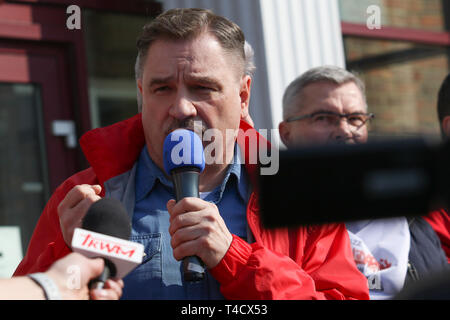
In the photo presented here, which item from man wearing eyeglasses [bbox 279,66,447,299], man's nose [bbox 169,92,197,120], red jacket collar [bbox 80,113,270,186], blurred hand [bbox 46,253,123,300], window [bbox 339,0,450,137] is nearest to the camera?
blurred hand [bbox 46,253,123,300]

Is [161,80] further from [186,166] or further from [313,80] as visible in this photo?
[313,80]

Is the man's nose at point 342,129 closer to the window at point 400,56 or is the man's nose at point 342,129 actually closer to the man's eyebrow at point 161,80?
the man's eyebrow at point 161,80

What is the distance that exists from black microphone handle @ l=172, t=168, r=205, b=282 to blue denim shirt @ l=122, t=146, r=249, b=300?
33cm

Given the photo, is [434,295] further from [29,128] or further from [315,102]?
[29,128]

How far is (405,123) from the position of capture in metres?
6.62

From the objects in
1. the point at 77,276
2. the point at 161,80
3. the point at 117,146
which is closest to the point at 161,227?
the point at 117,146

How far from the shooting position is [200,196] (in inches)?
97.0

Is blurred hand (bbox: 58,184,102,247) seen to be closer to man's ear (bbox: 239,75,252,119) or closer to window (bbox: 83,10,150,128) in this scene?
man's ear (bbox: 239,75,252,119)

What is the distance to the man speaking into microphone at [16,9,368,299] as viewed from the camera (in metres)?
2.03

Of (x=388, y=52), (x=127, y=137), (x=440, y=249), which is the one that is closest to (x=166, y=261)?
(x=127, y=137)

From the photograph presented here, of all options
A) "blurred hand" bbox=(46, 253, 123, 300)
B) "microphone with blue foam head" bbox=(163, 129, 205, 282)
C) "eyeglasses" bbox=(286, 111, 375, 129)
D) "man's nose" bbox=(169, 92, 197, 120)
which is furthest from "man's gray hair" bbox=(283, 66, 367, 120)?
"blurred hand" bbox=(46, 253, 123, 300)

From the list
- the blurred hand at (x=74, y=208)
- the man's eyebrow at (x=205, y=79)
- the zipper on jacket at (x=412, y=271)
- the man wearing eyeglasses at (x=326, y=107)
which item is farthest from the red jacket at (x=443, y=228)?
the blurred hand at (x=74, y=208)

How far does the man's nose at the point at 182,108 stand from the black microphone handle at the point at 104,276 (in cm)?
80

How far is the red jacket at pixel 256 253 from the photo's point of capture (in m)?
2.02
